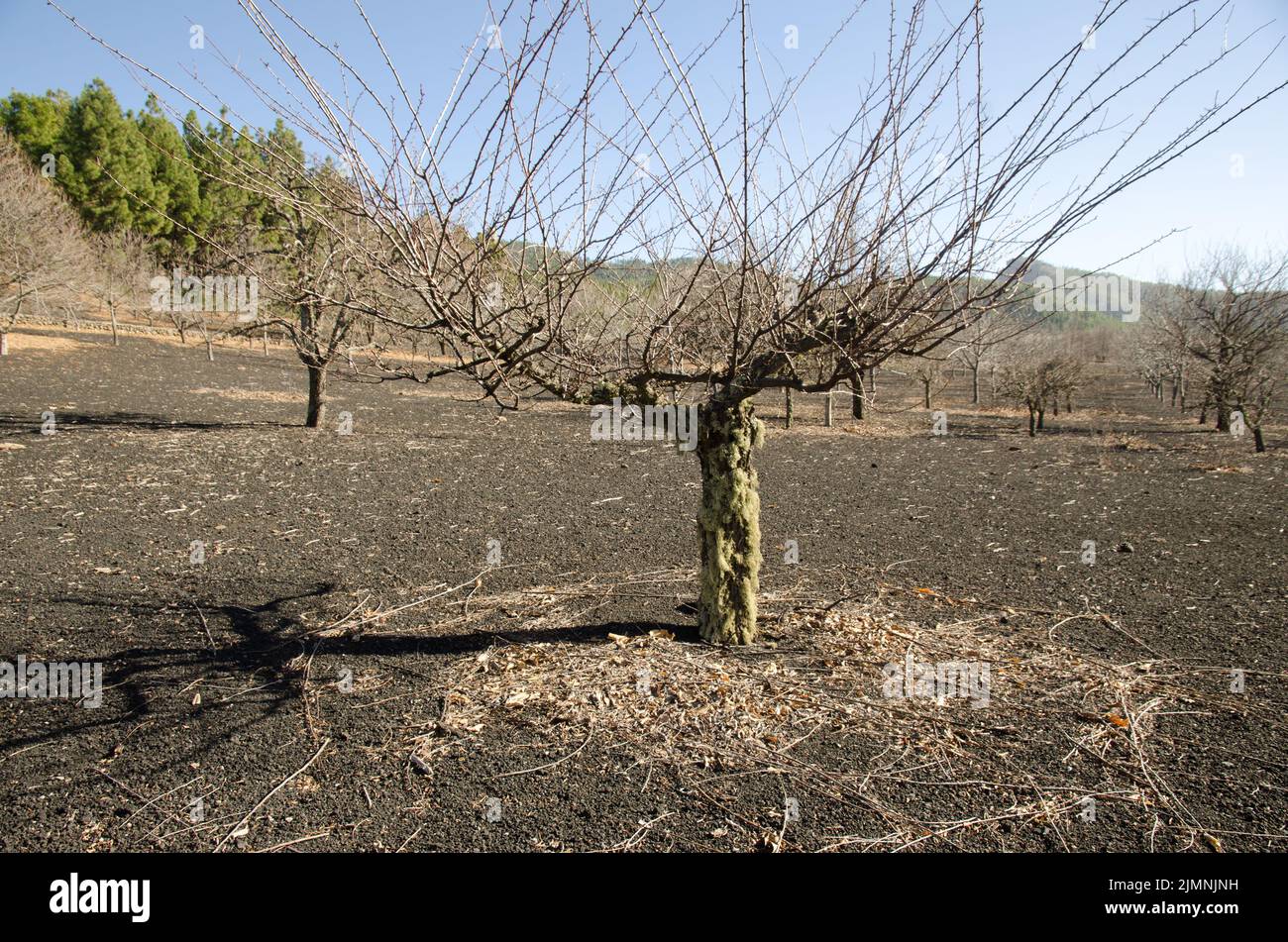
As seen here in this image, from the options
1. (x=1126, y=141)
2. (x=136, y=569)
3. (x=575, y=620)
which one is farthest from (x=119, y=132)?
(x=1126, y=141)

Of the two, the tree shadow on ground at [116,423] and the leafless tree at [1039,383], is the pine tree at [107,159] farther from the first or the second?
the leafless tree at [1039,383]

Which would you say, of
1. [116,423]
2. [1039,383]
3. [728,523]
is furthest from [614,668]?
[1039,383]

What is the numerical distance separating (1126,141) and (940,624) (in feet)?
10.9

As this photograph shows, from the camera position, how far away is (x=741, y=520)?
463 centimetres

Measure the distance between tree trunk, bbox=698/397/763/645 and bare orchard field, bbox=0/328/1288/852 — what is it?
0.81 feet

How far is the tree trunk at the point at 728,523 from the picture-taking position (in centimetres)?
451

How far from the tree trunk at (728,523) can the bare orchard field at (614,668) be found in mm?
246

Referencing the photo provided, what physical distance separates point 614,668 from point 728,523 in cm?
109

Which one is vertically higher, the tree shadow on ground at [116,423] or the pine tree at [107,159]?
the pine tree at [107,159]

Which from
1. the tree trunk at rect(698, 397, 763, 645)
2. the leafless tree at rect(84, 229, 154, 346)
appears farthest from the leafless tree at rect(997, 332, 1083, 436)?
the leafless tree at rect(84, 229, 154, 346)

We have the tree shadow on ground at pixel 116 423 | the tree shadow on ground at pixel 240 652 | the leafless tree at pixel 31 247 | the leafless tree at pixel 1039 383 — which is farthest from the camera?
→ the leafless tree at pixel 31 247

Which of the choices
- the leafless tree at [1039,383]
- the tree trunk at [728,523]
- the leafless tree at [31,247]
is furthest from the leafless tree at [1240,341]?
the leafless tree at [31,247]

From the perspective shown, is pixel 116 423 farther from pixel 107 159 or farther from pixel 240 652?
pixel 107 159
